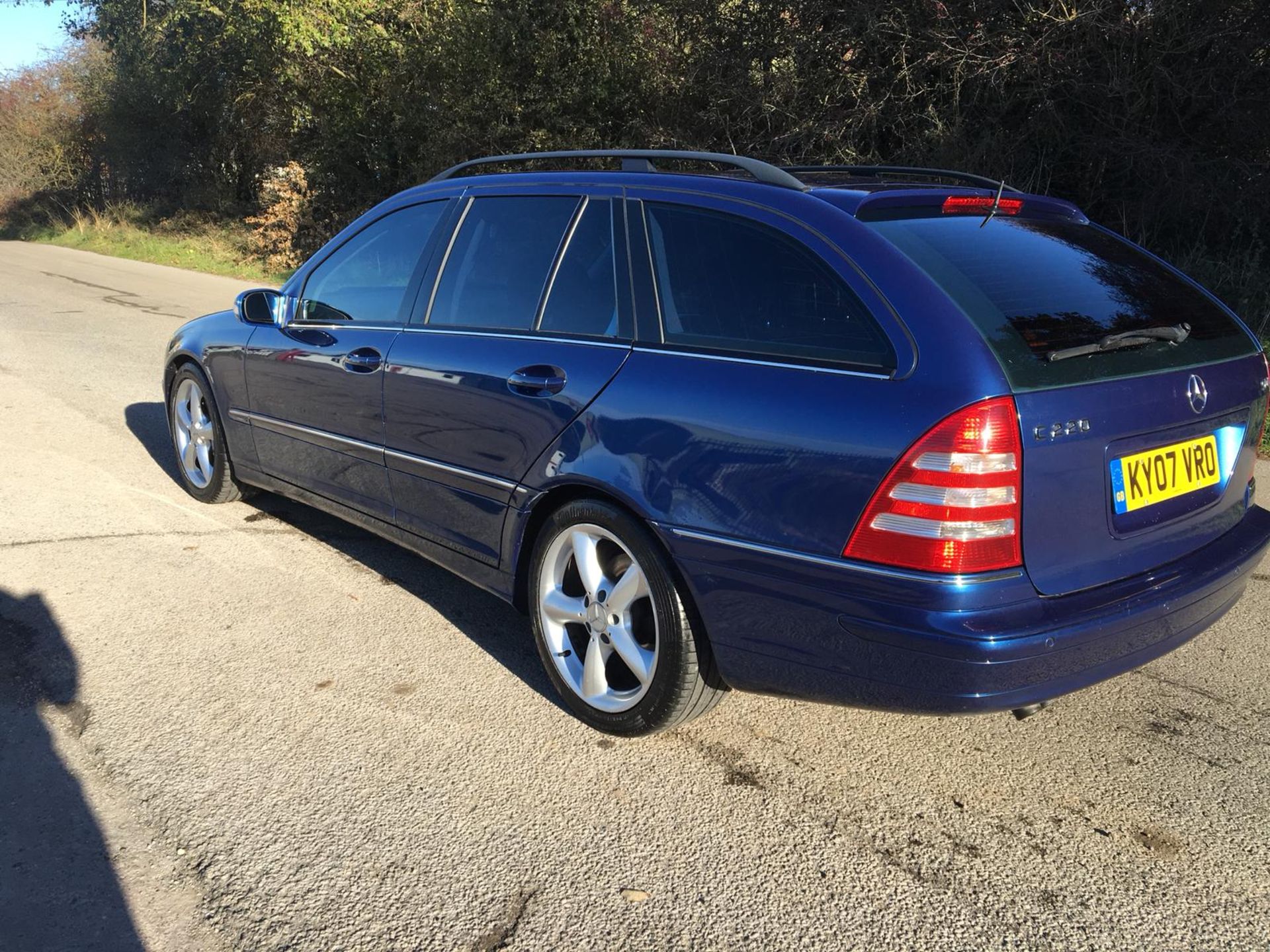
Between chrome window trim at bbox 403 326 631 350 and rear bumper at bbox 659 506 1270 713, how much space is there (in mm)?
655

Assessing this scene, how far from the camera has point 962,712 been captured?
97.7 inches

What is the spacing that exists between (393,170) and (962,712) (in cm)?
1950

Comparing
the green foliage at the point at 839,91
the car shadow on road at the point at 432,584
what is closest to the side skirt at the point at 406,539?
the car shadow on road at the point at 432,584

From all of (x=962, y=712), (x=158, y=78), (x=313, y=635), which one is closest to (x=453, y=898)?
(x=962, y=712)

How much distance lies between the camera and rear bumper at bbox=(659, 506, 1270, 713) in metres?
2.40

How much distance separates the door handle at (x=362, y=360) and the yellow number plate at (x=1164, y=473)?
8.67ft

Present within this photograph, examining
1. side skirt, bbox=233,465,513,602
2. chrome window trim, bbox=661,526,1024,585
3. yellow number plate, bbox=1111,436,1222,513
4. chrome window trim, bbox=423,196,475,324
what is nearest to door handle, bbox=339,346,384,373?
chrome window trim, bbox=423,196,475,324

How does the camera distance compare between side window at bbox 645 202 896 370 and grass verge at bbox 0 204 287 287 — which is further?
grass verge at bbox 0 204 287 287

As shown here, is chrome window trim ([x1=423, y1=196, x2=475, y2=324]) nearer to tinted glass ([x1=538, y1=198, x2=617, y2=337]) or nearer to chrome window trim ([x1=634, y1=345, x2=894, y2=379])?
tinted glass ([x1=538, y1=198, x2=617, y2=337])

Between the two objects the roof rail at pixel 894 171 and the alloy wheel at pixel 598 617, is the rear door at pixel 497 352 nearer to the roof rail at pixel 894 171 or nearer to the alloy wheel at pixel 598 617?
the alloy wheel at pixel 598 617

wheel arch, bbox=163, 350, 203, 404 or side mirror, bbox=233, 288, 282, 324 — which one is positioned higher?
side mirror, bbox=233, 288, 282, 324

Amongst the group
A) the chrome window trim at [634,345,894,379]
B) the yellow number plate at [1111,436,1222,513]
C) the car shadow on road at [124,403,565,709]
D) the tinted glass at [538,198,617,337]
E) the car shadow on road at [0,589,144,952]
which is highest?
the tinted glass at [538,198,617,337]

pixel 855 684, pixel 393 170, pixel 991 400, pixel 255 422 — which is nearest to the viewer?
pixel 991 400

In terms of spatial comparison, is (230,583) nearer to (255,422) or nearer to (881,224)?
(255,422)
